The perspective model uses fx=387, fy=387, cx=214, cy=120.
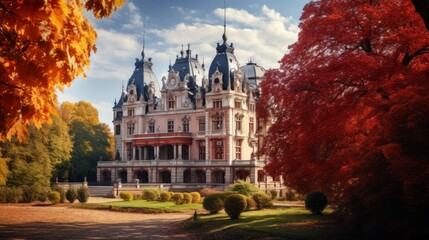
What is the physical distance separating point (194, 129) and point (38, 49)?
45962 mm

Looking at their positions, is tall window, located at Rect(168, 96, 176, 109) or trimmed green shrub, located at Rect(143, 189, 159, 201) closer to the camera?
trimmed green shrub, located at Rect(143, 189, 159, 201)

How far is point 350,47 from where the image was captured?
15.1 m

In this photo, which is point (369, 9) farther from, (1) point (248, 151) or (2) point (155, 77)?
(2) point (155, 77)

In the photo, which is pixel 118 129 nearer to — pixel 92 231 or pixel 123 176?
pixel 123 176

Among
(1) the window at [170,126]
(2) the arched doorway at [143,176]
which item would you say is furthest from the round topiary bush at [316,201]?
(2) the arched doorway at [143,176]

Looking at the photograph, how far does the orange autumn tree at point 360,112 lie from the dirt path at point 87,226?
6.55m

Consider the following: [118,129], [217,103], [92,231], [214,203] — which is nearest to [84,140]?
[118,129]

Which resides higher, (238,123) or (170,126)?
(170,126)

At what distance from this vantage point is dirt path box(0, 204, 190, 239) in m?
16.9

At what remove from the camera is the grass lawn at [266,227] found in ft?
46.2

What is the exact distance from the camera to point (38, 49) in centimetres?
503

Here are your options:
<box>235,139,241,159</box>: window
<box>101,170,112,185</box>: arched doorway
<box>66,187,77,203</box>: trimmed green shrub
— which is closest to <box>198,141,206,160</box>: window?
<box>235,139,241,159</box>: window

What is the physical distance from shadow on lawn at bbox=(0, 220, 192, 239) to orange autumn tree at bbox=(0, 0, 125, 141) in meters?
11.8

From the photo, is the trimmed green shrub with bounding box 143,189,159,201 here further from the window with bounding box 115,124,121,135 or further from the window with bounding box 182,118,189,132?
the window with bounding box 115,124,121,135
